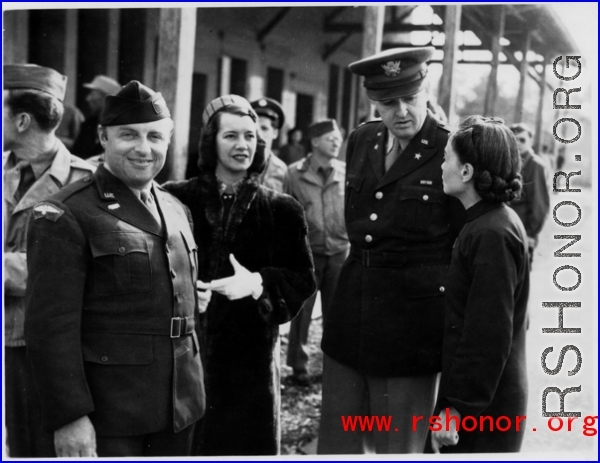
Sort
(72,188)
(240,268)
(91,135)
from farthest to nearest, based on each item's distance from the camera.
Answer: (91,135), (240,268), (72,188)

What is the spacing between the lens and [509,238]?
218 cm

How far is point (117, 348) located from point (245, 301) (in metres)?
0.85

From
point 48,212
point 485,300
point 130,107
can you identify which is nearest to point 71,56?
point 130,107

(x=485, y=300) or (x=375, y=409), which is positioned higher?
(x=485, y=300)

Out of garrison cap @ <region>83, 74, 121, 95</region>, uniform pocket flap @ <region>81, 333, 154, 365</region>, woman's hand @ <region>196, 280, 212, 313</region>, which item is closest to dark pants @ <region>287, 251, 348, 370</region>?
woman's hand @ <region>196, 280, 212, 313</region>

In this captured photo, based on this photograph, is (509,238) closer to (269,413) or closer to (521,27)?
(269,413)

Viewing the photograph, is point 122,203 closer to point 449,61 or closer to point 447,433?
point 447,433

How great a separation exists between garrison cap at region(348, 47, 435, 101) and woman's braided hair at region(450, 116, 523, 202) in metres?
0.55

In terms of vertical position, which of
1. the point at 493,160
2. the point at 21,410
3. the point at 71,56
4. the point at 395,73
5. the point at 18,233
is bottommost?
the point at 21,410

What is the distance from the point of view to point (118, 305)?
211 cm

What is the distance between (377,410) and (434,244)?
75cm

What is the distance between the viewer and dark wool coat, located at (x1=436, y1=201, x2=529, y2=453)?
7.10ft

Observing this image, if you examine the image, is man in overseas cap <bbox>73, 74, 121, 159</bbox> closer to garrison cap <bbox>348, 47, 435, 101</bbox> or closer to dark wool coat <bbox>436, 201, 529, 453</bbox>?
garrison cap <bbox>348, 47, 435, 101</bbox>

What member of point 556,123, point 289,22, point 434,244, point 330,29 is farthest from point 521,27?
point 434,244
